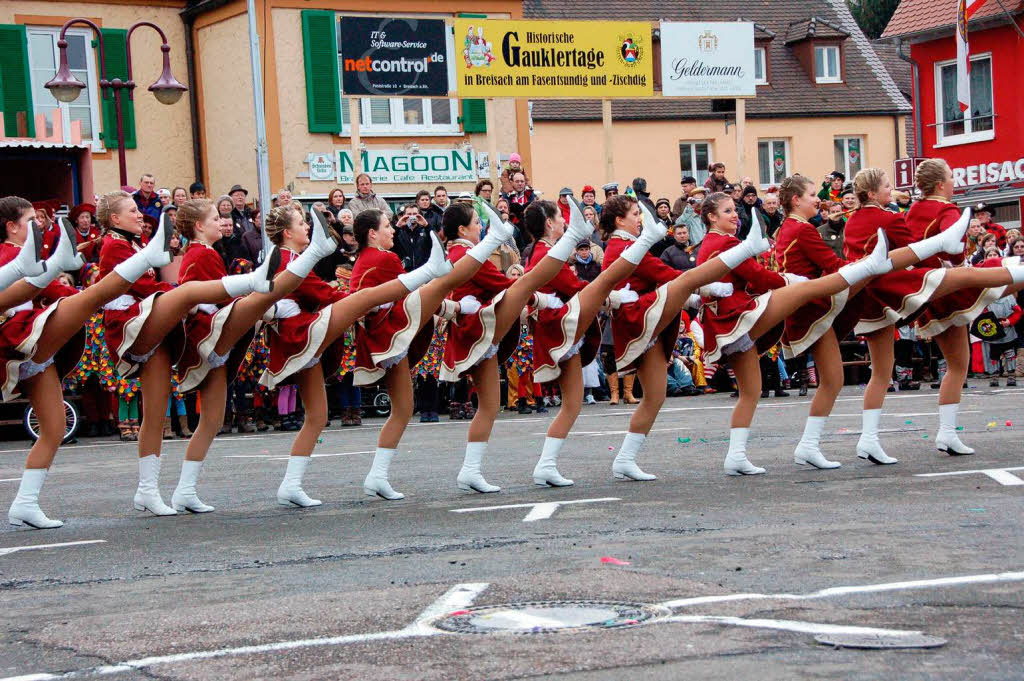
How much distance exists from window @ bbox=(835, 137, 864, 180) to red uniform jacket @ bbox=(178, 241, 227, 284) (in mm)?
39863

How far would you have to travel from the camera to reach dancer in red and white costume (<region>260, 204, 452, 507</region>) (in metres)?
9.51

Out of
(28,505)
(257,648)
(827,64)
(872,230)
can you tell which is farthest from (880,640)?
(827,64)

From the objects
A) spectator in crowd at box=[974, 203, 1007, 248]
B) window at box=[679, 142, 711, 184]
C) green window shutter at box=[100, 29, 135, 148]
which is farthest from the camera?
window at box=[679, 142, 711, 184]

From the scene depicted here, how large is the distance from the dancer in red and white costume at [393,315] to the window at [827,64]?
40.2 meters

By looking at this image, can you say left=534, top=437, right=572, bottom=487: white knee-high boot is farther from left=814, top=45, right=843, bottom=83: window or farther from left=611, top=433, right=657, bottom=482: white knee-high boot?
left=814, top=45, right=843, bottom=83: window

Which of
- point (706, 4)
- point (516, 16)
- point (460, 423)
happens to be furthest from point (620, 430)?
point (706, 4)

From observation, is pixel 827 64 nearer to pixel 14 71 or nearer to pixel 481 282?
pixel 14 71

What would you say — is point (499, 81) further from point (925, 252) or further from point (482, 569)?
point (482, 569)

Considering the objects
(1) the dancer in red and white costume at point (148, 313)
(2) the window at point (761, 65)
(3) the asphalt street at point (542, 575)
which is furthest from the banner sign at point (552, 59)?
(2) the window at point (761, 65)

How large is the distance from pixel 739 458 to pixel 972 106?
30.6 metres

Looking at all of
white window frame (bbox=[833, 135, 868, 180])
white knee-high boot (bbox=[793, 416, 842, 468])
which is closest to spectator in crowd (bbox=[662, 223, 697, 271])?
white knee-high boot (bbox=[793, 416, 842, 468])

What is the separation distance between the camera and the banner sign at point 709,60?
28406 mm

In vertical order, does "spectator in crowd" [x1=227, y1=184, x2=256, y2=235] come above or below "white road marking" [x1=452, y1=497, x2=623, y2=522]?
above

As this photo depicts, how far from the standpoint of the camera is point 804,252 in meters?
10.6
